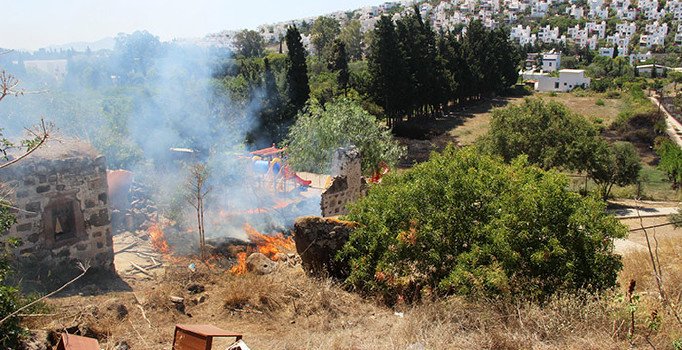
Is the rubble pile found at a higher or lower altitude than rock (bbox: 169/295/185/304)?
lower

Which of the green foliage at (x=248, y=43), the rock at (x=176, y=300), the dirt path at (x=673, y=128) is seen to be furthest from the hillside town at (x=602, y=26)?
the rock at (x=176, y=300)

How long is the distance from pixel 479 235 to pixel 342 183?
6.65m

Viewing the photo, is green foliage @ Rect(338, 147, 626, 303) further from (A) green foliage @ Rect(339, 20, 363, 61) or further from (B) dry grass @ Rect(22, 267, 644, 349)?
(A) green foliage @ Rect(339, 20, 363, 61)

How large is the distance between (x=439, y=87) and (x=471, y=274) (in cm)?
3689

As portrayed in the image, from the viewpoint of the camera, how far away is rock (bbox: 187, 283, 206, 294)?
396 inches

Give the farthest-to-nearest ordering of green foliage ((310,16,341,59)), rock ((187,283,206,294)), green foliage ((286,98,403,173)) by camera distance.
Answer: green foliage ((310,16,341,59)) < green foliage ((286,98,403,173)) < rock ((187,283,206,294))

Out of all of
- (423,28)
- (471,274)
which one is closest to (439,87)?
(423,28)

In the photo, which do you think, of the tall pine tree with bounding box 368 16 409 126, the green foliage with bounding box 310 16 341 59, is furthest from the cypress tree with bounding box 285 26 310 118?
the green foliage with bounding box 310 16 341 59

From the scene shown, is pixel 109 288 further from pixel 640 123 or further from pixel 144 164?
pixel 640 123

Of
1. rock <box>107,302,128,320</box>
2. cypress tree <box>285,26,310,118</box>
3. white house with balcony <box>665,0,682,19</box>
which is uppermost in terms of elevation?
white house with balcony <box>665,0,682,19</box>

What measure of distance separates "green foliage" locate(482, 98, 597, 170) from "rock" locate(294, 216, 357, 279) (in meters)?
17.1

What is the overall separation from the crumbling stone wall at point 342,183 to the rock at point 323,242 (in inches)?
160

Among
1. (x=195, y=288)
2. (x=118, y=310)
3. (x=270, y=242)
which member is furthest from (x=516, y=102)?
(x=118, y=310)

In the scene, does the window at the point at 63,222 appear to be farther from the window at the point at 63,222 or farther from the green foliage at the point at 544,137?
the green foliage at the point at 544,137
